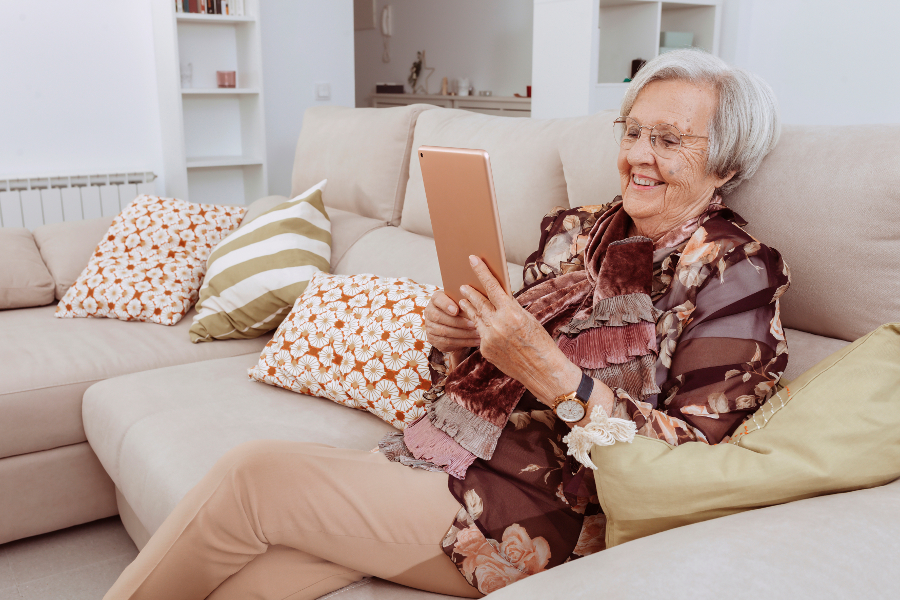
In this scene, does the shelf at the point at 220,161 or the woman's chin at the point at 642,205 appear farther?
the shelf at the point at 220,161

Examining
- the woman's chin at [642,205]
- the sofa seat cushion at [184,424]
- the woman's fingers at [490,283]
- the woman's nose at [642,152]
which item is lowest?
the sofa seat cushion at [184,424]

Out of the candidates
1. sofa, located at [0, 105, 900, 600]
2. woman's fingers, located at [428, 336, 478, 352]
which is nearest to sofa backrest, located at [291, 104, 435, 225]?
sofa, located at [0, 105, 900, 600]

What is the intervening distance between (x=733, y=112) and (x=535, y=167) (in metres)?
0.57

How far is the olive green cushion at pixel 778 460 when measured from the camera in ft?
2.74

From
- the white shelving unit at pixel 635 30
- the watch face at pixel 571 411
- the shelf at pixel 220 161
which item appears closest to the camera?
the watch face at pixel 571 411

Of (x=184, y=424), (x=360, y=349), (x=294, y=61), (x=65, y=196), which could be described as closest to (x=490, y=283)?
(x=360, y=349)

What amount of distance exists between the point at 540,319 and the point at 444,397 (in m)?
0.21

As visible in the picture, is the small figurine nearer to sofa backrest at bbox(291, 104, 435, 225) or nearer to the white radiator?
the white radiator

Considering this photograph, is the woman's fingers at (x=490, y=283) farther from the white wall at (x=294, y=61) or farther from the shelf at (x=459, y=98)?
the shelf at (x=459, y=98)

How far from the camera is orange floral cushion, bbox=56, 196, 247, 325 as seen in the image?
2.23m

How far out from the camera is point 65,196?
3562 millimetres

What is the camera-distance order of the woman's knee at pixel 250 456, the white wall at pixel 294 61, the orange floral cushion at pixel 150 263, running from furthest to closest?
the white wall at pixel 294 61, the orange floral cushion at pixel 150 263, the woman's knee at pixel 250 456

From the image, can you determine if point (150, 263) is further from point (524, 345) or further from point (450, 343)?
point (524, 345)

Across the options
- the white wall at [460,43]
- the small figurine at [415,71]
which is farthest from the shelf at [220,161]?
the small figurine at [415,71]
